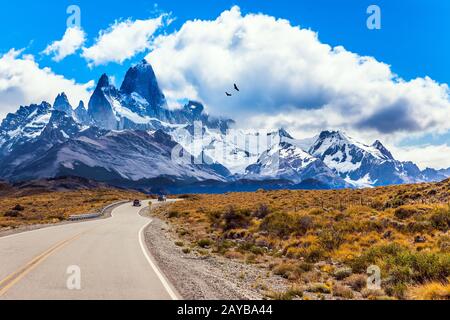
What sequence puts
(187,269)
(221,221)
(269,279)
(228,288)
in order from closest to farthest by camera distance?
(228,288) → (269,279) → (187,269) → (221,221)

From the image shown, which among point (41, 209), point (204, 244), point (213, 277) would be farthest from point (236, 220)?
point (41, 209)

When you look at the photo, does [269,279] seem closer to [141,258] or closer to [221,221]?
[141,258]

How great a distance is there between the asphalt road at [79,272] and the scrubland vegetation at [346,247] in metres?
3.65

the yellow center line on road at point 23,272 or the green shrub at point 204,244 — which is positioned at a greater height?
the yellow center line on road at point 23,272

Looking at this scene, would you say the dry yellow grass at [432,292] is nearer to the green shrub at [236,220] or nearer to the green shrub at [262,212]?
the green shrub at [236,220]

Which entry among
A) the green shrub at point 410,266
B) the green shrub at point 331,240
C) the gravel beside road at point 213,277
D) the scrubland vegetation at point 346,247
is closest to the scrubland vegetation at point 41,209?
the scrubland vegetation at point 346,247

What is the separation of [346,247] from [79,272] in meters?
11.3

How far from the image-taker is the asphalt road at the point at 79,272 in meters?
10.5

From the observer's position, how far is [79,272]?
13562mm

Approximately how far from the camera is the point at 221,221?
108ft

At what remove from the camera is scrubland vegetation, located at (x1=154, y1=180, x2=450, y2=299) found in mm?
11867

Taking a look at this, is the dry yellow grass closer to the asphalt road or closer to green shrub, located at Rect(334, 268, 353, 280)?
green shrub, located at Rect(334, 268, 353, 280)
